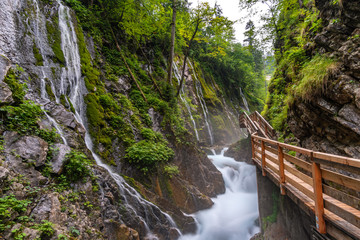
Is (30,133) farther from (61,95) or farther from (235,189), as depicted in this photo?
(235,189)

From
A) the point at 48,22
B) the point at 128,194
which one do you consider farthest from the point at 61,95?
the point at 128,194

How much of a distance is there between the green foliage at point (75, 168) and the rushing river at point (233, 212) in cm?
398

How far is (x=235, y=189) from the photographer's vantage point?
10688 mm

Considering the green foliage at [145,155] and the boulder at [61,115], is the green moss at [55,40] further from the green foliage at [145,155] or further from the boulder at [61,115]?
the green foliage at [145,155]

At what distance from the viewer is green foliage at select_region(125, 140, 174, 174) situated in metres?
6.71

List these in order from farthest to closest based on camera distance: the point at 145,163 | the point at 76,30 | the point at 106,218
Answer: the point at 76,30 → the point at 145,163 → the point at 106,218

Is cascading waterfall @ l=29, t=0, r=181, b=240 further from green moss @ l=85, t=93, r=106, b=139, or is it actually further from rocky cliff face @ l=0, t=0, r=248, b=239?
green moss @ l=85, t=93, r=106, b=139

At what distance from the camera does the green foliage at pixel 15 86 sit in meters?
4.12

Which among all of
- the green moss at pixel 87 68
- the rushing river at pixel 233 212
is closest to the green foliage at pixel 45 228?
the rushing river at pixel 233 212

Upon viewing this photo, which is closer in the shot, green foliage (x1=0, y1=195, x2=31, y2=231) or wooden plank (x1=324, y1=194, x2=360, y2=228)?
wooden plank (x1=324, y1=194, x2=360, y2=228)

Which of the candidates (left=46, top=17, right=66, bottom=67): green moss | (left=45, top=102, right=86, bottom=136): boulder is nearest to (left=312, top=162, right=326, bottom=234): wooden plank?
(left=45, top=102, right=86, bottom=136): boulder

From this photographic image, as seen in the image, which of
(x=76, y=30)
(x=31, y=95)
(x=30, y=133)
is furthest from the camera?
(x=76, y=30)

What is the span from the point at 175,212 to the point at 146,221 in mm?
1538

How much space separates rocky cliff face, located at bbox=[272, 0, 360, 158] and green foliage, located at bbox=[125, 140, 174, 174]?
524 cm
